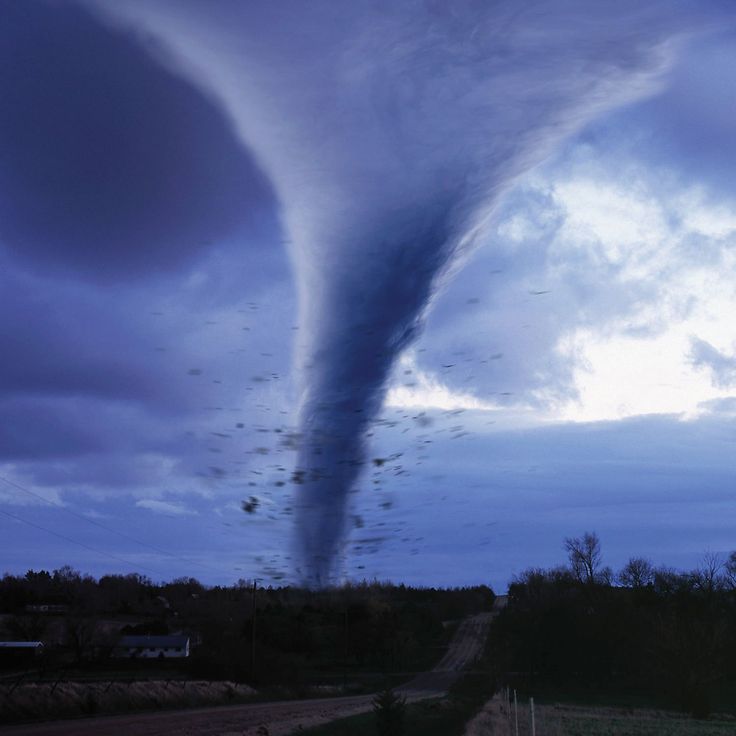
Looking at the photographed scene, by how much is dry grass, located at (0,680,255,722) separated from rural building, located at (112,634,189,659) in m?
41.3

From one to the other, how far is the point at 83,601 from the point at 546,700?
87.1m

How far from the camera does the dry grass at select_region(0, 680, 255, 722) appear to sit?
53.2m

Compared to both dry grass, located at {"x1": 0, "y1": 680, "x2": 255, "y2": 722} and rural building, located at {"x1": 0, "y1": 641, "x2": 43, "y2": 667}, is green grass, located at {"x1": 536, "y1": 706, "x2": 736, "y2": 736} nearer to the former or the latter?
dry grass, located at {"x1": 0, "y1": 680, "x2": 255, "y2": 722}

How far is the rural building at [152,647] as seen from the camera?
113562 millimetres

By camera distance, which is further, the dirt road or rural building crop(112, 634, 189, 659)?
rural building crop(112, 634, 189, 659)

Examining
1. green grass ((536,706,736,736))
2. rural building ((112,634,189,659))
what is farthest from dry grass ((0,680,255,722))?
rural building ((112,634,189,659))

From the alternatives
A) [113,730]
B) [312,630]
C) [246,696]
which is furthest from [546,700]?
[113,730]

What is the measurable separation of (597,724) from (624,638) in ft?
190

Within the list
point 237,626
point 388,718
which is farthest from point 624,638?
point 388,718

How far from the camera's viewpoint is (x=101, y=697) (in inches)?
2357

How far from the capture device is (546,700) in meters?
82.3

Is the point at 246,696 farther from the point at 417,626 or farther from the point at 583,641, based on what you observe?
the point at 417,626

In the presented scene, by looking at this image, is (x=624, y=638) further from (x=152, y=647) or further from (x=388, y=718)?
(x=388, y=718)

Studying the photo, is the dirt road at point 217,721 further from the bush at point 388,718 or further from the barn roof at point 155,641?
the barn roof at point 155,641
